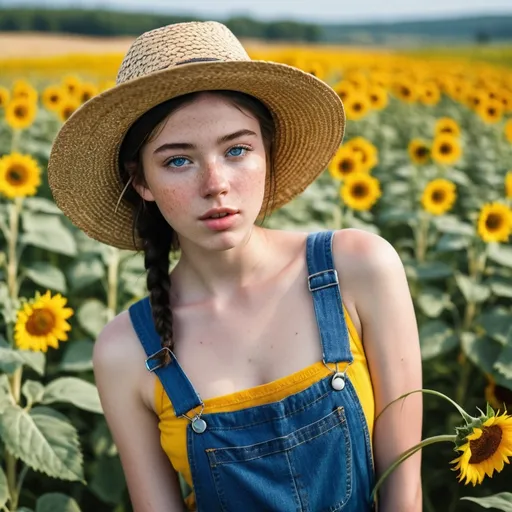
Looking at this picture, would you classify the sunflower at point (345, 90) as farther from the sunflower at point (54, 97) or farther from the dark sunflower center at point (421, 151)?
the sunflower at point (54, 97)

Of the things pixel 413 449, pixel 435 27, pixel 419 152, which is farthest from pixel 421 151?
pixel 435 27

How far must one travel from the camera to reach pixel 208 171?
151 centimetres

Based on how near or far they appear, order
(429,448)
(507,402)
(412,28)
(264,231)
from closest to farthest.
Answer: (264,231)
(507,402)
(429,448)
(412,28)

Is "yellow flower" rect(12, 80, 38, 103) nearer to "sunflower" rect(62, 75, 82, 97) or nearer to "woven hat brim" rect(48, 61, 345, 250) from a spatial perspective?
"sunflower" rect(62, 75, 82, 97)

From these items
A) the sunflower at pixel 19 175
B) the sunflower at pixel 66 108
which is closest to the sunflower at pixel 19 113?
the sunflower at pixel 66 108

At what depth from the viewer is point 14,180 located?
305 centimetres

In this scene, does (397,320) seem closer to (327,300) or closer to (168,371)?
(327,300)

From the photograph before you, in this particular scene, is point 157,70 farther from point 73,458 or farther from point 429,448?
point 429,448

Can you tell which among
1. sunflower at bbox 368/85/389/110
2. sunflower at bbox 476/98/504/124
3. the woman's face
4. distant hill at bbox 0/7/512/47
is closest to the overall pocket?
the woman's face

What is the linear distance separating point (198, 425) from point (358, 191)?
192cm

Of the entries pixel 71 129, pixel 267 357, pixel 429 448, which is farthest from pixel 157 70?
pixel 429 448

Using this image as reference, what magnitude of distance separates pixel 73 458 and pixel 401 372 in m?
0.82

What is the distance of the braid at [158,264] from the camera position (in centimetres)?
170

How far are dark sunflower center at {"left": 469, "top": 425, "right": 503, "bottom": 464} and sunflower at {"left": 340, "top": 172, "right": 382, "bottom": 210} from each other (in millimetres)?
1978
